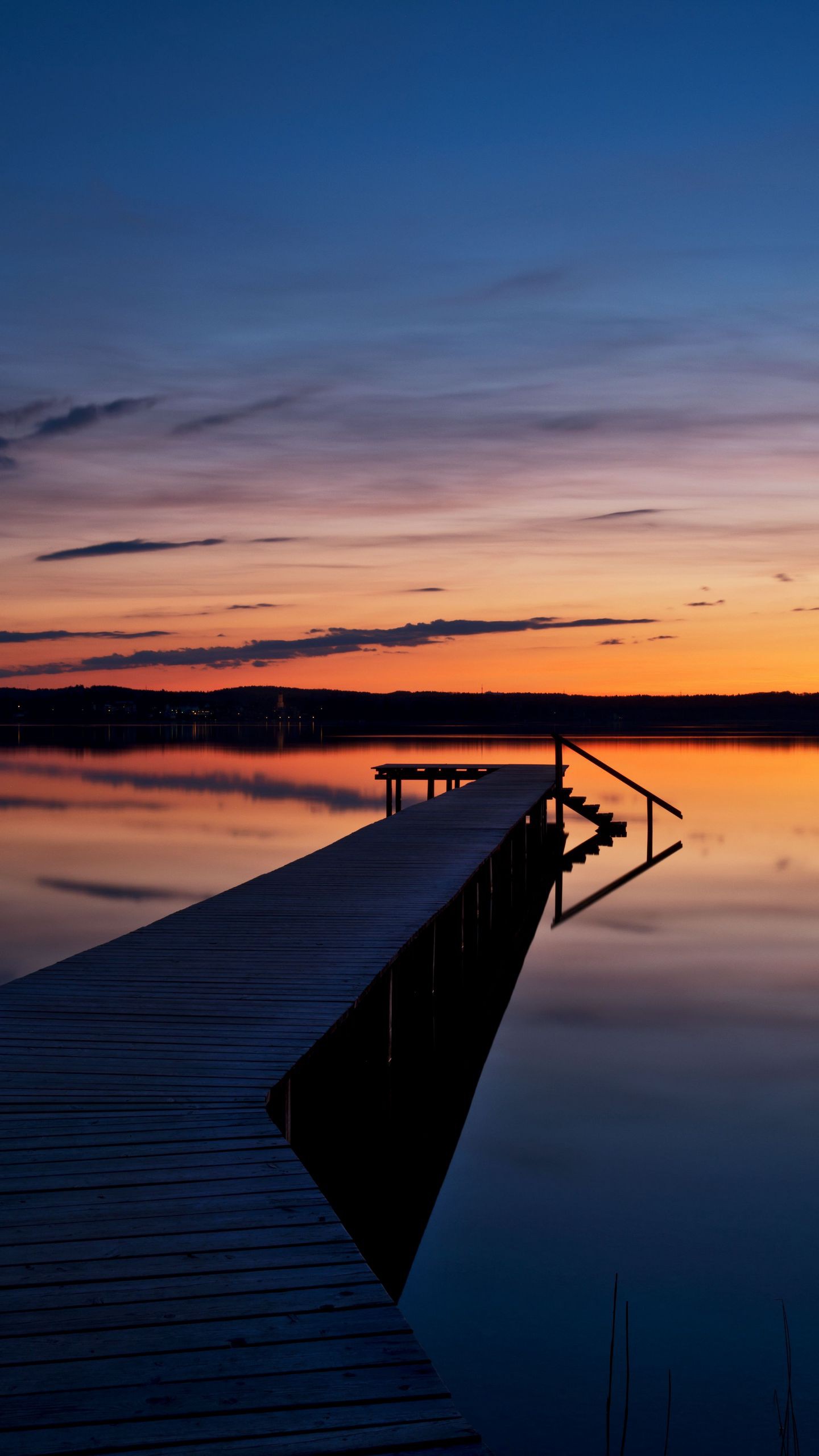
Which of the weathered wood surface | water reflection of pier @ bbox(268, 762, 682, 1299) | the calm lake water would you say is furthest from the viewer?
water reflection of pier @ bbox(268, 762, 682, 1299)

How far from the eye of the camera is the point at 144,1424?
2547mm

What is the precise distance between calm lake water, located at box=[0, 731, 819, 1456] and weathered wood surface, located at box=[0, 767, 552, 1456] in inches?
68.7

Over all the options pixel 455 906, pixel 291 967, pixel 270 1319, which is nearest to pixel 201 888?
pixel 455 906

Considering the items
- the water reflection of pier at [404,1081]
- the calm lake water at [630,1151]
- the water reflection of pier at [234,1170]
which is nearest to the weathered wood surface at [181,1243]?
the water reflection of pier at [234,1170]

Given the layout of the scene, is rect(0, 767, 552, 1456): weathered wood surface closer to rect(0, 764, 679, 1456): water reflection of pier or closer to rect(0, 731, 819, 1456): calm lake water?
rect(0, 764, 679, 1456): water reflection of pier

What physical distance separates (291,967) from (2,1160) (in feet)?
10.6

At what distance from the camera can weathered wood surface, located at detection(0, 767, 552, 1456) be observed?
257cm

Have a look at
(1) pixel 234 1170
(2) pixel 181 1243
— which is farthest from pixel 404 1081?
(2) pixel 181 1243

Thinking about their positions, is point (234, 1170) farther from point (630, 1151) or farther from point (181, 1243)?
point (630, 1151)

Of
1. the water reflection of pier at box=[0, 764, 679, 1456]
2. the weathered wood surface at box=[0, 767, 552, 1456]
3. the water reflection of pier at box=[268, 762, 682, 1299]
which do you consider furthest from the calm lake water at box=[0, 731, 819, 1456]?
the weathered wood surface at box=[0, 767, 552, 1456]

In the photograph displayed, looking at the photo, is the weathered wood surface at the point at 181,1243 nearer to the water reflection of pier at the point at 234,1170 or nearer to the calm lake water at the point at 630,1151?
the water reflection of pier at the point at 234,1170

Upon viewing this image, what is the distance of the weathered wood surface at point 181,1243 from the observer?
8.44 ft

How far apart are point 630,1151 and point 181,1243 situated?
5265 millimetres

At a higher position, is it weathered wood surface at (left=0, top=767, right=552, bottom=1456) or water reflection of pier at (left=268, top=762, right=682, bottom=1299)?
weathered wood surface at (left=0, top=767, right=552, bottom=1456)
